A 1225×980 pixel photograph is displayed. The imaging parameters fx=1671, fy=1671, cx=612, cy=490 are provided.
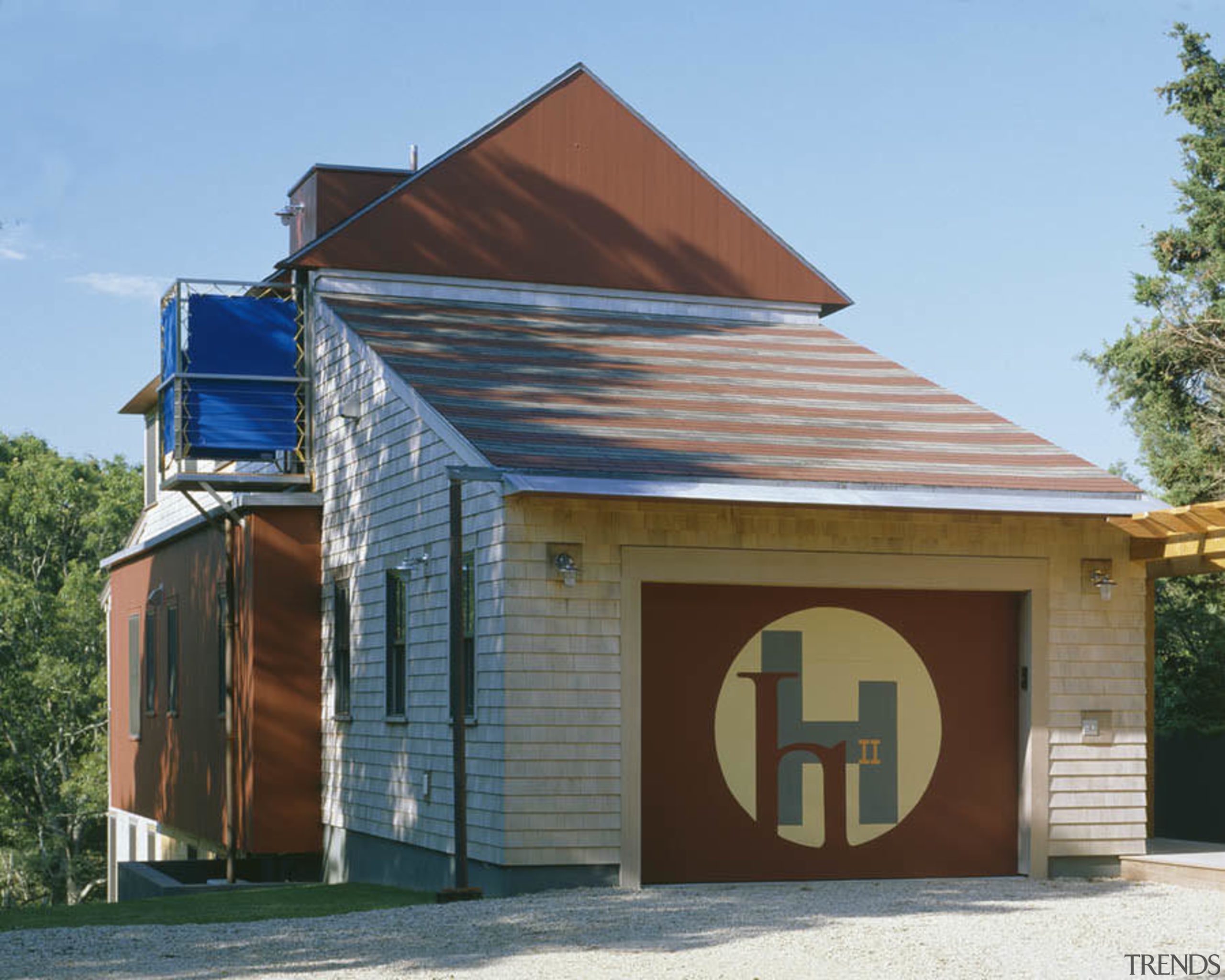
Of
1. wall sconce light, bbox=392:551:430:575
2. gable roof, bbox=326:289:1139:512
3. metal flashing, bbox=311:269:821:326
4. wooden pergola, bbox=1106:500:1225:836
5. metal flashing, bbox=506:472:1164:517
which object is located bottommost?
wall sconce light, bbox=392:551:430:575

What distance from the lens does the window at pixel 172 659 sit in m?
21.5

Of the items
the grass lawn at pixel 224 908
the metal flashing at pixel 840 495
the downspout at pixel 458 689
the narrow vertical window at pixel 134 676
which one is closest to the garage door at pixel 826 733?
the metal flashing at pixel 840 495

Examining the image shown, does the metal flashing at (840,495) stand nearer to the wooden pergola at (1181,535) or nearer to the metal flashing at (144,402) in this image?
the wooden pergola at (1181,535)

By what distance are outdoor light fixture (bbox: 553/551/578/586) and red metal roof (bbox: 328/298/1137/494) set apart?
714mm

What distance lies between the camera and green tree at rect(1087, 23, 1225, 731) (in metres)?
23.9

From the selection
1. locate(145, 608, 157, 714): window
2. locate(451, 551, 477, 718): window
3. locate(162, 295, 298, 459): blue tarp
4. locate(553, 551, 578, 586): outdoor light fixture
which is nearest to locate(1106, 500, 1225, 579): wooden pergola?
locate(553, 551, 578, 586): outdoor light fixture

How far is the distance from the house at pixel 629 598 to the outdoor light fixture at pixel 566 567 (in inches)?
0.8

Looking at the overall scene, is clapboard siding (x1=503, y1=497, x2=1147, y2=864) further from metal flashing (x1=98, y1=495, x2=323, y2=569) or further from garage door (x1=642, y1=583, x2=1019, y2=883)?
metal flashing (x1=98, y1=495, x2=323, y2=569)

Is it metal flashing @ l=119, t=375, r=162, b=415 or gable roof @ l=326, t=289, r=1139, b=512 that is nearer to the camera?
gable roof @ l=326, t=289, r=1139, b=512

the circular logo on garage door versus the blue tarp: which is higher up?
the blue tarp

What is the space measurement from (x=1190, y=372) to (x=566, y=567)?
→ 15919mm

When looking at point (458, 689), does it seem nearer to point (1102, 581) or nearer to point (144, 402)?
point (1102, 581)

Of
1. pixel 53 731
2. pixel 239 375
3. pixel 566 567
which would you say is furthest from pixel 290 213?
pixel 53 731

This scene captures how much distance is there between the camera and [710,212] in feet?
65.3
